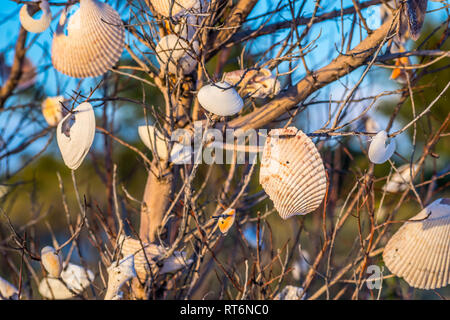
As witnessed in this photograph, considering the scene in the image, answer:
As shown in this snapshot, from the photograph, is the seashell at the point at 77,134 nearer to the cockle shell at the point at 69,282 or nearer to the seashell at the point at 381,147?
the cockle shell at the point at 69,282

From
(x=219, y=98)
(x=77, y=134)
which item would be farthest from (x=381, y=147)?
(x=77, y=134)

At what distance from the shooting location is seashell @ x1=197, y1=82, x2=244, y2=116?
69cm

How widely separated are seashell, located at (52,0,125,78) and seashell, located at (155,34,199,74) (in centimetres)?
13

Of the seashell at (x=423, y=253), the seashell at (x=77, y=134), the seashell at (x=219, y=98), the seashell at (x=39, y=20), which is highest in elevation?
the seashell at (x=39, y=20)

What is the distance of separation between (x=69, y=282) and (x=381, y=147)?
863 millimetres

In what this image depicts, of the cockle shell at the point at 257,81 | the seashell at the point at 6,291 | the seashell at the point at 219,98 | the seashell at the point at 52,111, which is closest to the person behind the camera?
the seashell at the point at 219,98

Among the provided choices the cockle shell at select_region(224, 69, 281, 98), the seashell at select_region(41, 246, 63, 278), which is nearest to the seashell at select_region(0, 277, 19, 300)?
the seashell at select_region(41, 246, 63, 278)

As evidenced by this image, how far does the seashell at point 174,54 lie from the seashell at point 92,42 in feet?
0.44

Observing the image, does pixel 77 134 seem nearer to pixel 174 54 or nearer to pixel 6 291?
pixel 174 54

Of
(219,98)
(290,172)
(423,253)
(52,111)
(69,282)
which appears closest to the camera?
(219,98)

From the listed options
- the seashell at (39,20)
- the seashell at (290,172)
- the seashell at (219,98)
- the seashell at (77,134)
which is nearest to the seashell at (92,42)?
the seashell at (39,20)

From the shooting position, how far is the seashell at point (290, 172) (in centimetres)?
79

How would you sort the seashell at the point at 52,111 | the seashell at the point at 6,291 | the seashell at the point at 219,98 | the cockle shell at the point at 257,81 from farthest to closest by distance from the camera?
the seashell at the point at 52,111, the seashell at the point at 6,291, the cockle shell at the point at 257,81, the seashell at the point at 219,98

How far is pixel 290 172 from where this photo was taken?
80 cm
